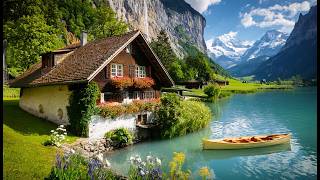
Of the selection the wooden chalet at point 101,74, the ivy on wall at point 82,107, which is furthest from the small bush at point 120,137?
the wooden chalet at point 101,74

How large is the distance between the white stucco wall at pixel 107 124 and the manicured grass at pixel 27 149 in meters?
1.98

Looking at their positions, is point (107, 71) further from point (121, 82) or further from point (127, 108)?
point (127, 108)

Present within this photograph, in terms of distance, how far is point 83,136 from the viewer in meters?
29.0

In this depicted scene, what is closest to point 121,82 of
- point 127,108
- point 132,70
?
point 127,108

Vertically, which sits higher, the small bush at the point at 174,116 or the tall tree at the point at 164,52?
the tall tree at the point at 164,52

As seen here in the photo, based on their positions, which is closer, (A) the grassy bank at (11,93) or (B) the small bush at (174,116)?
(B) the small bush at (174,116)

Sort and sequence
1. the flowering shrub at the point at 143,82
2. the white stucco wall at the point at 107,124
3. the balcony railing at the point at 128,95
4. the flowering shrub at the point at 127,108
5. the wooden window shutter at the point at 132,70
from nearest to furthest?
1. the white stucco wall at the point at 107,124
2. the flowering shrub at the point at 127,108
3. the balcony railing at the point at 128,95
4. the flowering shrub at the point at 143,82
5. the wooden window shutter at the point at 132,70

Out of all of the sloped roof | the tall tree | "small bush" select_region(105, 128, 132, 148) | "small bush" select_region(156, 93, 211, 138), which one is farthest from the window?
the tall tree

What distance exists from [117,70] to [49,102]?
22.6 feet

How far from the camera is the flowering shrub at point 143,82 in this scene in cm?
3392

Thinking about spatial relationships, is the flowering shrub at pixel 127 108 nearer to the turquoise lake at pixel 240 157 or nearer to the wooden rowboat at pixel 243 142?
the turquoise lake at pixel 240 157

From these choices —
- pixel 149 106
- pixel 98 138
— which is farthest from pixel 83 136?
pixel 149 106

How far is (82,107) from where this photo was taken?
28703 mm

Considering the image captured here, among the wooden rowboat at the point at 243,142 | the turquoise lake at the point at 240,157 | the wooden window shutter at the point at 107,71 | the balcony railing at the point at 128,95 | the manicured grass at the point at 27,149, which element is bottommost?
the turquoise lake at the point at 240,157
